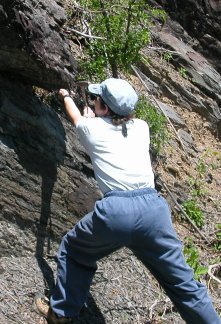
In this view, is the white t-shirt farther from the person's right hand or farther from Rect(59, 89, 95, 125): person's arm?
the person's right hand

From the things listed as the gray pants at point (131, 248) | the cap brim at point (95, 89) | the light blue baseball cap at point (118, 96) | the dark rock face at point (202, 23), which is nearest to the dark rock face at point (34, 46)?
the cap brim at point (95, 89)

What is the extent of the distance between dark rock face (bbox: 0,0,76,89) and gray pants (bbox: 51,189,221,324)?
1.28 meters

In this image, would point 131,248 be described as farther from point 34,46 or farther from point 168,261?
→ point 34,46

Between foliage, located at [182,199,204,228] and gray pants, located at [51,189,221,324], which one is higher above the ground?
gray pants, located at [51,189,221,324]

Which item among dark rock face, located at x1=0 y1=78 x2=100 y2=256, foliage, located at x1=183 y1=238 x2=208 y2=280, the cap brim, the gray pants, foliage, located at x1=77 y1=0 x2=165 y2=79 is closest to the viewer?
the gray pants

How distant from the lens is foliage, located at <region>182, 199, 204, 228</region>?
6.46 m

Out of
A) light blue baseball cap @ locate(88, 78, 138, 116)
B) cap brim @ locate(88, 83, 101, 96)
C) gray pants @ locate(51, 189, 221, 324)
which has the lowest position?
gray pants @ locate(51, 189, 221, 324)

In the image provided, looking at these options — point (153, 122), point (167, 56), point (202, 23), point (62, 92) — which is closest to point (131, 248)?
point (62, 92)

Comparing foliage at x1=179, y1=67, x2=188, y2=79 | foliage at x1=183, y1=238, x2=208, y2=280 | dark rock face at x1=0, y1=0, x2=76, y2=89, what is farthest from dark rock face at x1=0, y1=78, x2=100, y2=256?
foliage at x1=179, y1=67, x2=188, y2=79

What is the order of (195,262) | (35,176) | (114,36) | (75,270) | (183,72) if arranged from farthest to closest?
(183,72)
(114,36)
(195,262)
(35,176)
(75,270)

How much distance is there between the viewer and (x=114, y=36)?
605 cm

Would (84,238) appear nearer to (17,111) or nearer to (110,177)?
(110,177)

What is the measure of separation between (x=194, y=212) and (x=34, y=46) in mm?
2535

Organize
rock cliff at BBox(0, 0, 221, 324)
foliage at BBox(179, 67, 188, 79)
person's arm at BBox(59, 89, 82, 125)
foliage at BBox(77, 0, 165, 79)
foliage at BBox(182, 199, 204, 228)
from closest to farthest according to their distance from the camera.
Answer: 1. person's arm at BBox(59, 89, 82, 125)
2. rock cliff at BBox(0, 0, 221, 324)
3. foliage at BBox(77, 0, 165, 79)
4. foliage at BBox(182, 199, 204, 228)
5. foliage at BBox(179, 67, 188, 79)
